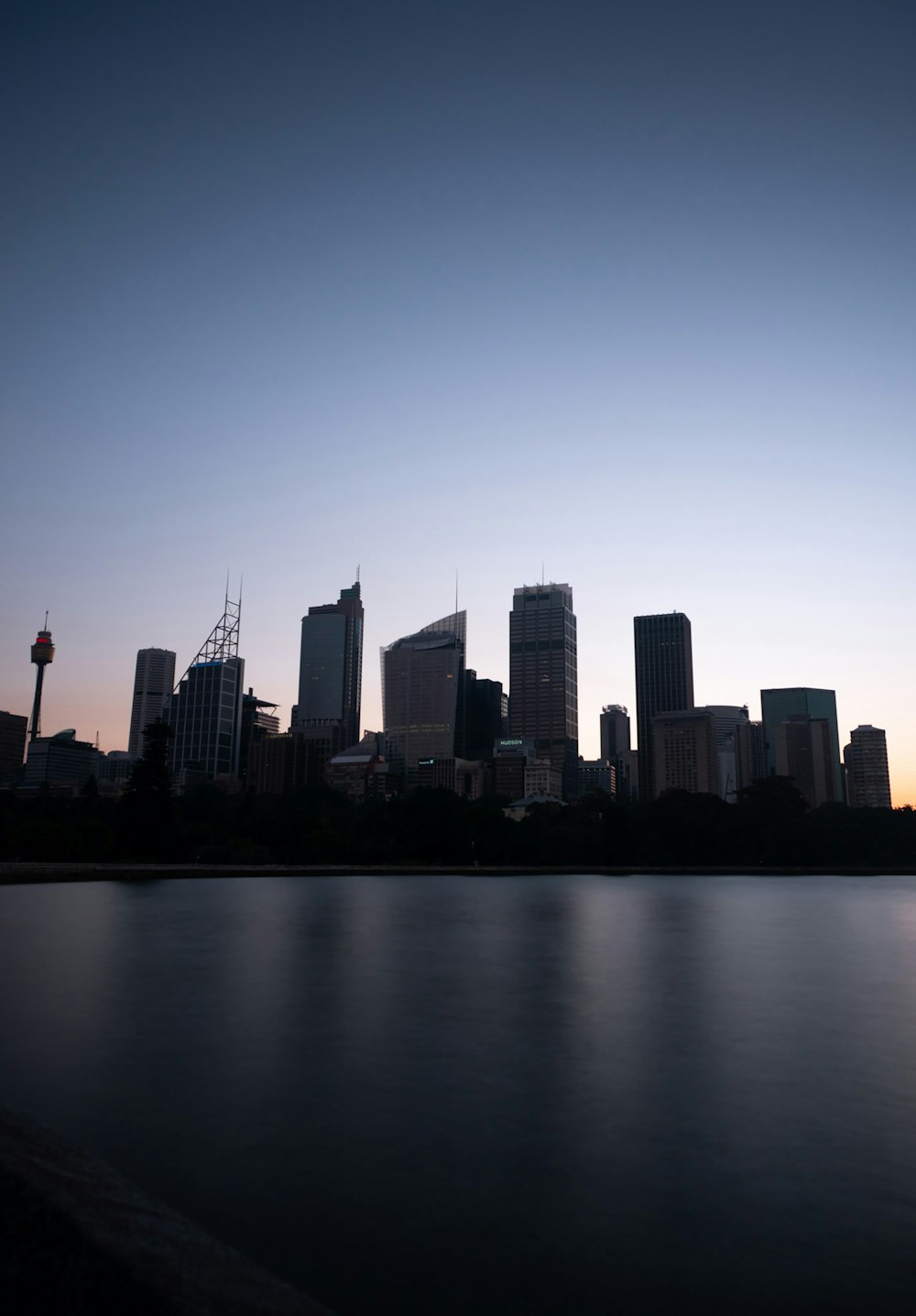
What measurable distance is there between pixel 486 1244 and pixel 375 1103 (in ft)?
20.4

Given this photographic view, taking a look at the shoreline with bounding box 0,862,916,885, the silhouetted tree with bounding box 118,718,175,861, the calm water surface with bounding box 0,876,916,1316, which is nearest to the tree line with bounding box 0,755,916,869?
the silhouetted tree with bounding box 118,718,175,861

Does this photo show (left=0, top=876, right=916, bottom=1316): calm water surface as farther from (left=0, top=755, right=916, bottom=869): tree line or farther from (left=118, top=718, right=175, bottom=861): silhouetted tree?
(left=0, top=755, right=916, bottom=869): tree line

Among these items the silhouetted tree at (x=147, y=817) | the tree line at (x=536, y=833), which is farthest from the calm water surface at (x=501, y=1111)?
the tree line at (x=536, y=833)

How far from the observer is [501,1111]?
597 inches

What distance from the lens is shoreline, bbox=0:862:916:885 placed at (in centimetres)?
8019

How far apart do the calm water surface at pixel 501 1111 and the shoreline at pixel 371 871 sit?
154 ft

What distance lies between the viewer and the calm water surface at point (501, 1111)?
9.33 meters

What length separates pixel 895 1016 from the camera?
86.1 ft

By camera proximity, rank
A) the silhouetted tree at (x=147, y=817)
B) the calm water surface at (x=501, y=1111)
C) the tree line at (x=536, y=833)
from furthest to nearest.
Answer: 1. the tree line at (x=536, y=833)
2. the silhouetted tree at (x=147, y=817)
3. the calm water surface at (x=501, y=1111)

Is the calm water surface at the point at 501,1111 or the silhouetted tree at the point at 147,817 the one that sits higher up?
the silhouetted tree at the point at 147,817

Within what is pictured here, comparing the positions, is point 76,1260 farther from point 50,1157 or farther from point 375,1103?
point 375,1103

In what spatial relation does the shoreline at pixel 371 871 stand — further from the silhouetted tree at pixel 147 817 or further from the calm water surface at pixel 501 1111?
the calm water surface at pixel 501 1111

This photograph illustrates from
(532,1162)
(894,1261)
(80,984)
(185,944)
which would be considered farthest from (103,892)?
(894,1261)

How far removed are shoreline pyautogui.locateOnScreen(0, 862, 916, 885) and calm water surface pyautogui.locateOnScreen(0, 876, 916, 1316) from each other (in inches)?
1843
